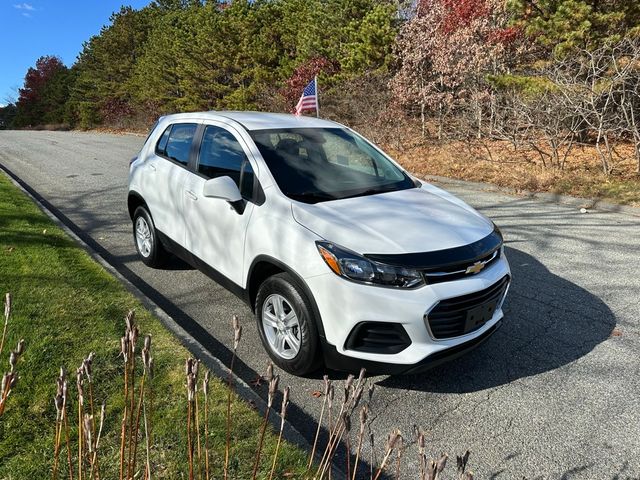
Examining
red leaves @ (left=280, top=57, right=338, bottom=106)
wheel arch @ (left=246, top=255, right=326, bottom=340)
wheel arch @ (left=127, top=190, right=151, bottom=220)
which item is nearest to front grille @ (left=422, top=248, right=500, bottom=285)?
wheel arch @ (left=246, top=255, right=326, bottom=340)

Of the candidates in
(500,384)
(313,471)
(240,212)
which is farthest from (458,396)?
(240,212)

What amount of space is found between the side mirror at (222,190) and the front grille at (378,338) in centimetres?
138

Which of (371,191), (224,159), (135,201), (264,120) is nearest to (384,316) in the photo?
(371,191)

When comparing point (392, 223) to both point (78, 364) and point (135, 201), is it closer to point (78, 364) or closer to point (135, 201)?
point (78, 364)

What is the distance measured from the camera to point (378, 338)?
9.32 feet

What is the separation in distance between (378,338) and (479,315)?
0.73 metres

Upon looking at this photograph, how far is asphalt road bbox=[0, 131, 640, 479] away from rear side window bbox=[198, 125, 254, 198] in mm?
1304

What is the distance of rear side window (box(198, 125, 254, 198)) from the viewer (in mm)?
3666

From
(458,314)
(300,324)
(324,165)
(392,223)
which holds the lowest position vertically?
(300,324)

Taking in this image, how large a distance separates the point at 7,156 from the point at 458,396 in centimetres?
1776

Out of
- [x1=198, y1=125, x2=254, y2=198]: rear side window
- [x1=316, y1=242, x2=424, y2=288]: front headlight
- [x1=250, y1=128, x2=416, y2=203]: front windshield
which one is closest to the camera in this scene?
[x1=316, y1=242, x2=424, y2=288]: front headlight

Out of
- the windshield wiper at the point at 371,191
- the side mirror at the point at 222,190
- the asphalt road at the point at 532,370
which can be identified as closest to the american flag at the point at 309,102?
the asphalt road at the point at 532,370

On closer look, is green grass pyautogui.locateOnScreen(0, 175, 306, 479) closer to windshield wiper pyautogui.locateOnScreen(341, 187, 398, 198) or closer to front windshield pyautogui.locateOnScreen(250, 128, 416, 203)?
front windshield pyautogui.locateOnScreen(250, 128, 416, 203)

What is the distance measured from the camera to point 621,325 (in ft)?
13.2
